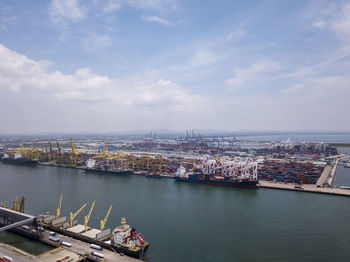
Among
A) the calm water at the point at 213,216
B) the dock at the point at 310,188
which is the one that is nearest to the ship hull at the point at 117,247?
the calm water at the point at 213,216

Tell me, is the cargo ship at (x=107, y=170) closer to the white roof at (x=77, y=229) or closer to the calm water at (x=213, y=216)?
the calm water at (x=213, y=216)

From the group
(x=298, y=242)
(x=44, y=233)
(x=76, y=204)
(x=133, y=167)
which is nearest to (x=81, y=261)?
(x=44, y=233)

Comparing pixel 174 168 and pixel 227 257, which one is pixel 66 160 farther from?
pixel 227 257

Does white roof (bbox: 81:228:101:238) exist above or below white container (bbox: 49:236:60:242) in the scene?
above

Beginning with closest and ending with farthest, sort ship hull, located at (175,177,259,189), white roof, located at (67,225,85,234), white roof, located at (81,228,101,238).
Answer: white roof, located at (81,228,101,238) → white roof, located at (67,225,85,234) → ship hull, located at (175,177,259,189)

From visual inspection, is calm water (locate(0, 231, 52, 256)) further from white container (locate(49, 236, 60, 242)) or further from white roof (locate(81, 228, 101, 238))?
white roof (locate(81, 228, 101, 238))

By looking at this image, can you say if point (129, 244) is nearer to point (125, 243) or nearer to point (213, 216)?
point (125, 243)

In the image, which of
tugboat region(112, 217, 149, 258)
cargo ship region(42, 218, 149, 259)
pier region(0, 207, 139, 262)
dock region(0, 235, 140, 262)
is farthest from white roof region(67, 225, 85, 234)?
tugboat region(112, 217, 149, 258)

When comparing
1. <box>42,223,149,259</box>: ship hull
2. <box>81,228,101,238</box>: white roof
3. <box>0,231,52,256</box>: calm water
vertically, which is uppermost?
<box>81,228,101,238</box>: white roof
